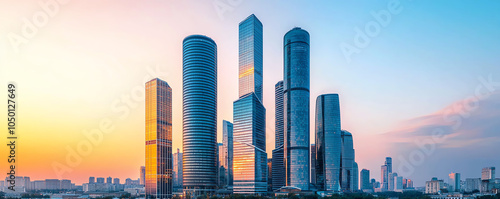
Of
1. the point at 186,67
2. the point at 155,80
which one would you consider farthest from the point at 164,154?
the point at 186,67

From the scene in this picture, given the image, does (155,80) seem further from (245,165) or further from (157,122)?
(245,165)

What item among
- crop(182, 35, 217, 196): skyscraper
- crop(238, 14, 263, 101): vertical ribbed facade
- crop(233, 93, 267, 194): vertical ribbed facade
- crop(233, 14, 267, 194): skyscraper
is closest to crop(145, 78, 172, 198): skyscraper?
crop(182, 35, 217, 196): skyscraper

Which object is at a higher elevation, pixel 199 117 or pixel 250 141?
pixel 199 117

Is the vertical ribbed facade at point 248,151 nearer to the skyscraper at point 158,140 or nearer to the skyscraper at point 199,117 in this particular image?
the skyscraper at point 199,117

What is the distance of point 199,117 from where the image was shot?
170250 mm

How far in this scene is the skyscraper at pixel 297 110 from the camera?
166250 mm

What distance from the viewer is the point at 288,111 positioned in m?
174

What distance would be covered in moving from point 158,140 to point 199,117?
2403cm

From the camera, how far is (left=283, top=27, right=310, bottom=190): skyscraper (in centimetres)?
16625

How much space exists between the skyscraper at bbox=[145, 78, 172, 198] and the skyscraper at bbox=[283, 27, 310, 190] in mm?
56646

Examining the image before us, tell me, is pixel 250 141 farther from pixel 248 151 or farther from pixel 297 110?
pixel 297 110

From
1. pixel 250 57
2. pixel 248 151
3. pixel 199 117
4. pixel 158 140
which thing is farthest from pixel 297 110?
pixel 158 140

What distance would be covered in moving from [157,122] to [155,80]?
65.4ft

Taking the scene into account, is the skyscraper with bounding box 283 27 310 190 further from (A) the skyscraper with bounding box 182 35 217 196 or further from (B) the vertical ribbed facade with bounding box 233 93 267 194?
(A) the skyscraper with bounding box 182 35 217 196
